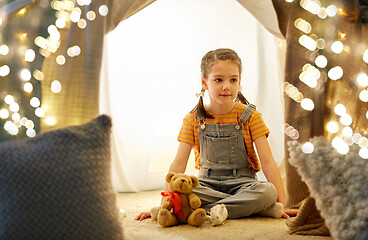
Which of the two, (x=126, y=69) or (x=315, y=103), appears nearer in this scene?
(x=315, y=103)

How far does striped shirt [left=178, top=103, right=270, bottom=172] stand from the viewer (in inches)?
80.3

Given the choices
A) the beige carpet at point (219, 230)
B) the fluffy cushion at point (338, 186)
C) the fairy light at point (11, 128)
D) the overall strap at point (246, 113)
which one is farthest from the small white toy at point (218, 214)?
the fairy light at point (11, 128)

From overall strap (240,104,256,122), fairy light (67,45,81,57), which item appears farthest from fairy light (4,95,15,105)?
overall strap (240,104,256,122)

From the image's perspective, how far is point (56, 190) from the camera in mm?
1220

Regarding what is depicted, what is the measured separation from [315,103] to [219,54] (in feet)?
1.79

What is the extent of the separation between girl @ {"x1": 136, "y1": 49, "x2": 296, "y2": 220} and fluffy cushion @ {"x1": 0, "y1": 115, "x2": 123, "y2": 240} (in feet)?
2.24

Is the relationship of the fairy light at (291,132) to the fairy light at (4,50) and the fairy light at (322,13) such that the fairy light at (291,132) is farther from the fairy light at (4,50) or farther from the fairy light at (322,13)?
the fairy light at (4,50)

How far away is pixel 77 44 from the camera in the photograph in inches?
63.8

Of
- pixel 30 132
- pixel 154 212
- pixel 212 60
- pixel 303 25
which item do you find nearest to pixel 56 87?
pixel 30 132

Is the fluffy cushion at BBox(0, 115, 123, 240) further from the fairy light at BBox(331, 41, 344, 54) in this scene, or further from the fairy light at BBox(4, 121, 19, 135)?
the fairy light at BBox(331, 41, 344, 54)

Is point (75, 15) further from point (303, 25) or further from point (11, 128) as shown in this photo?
point (303, 25)

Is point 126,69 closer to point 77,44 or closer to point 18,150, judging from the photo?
point 77,44

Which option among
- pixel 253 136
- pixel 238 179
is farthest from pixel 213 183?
pixel 253 136

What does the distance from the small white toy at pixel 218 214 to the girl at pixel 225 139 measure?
15 cm
